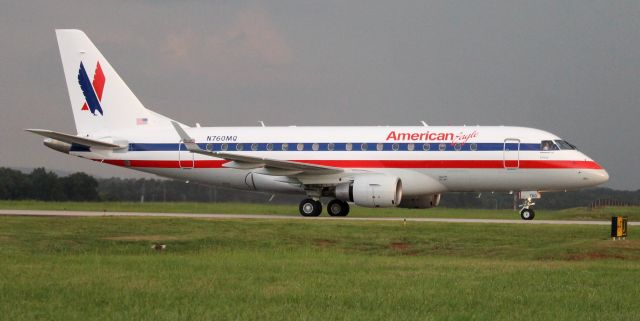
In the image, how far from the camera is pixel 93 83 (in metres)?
46.2

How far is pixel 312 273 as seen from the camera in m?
Result: 18.5

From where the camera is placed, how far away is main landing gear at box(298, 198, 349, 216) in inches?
1641

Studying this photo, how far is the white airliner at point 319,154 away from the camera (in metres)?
39.6

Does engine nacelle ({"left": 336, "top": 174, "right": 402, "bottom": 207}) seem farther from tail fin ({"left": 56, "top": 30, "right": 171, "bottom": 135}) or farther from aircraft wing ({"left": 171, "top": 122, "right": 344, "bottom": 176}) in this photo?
tail fin ({"left": 56, "top": 30, "right": 171, "bottom": 135})

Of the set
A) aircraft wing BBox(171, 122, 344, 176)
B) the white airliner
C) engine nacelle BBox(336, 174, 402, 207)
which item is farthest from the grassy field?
the white airliner

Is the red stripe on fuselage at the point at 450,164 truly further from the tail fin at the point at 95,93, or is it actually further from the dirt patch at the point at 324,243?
the dirt patch at the point at 324,243

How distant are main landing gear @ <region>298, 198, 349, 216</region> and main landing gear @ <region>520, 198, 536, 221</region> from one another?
744 cm

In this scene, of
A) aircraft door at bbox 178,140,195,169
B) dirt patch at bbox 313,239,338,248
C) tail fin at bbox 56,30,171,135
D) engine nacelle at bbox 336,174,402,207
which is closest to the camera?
dirt patch at bbox 313,239,338,248

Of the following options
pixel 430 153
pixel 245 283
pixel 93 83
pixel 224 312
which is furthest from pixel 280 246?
pixel 93 83

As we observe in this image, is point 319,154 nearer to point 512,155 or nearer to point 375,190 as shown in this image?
point 375,190

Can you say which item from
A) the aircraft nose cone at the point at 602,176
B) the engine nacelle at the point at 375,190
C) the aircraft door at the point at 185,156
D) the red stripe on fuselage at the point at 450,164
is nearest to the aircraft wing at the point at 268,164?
the red stripe on fuselage at the point at 450,164

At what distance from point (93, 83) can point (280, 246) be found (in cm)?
2321

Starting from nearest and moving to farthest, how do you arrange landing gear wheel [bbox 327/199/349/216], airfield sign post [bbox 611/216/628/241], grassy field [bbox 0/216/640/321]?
grassy field [bbox 0/216/640/321]
airfield sign post [bbox 611/216/628/241]
landing gear wheel [bbox 327/199/349/216]

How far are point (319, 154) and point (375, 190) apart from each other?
3.99m
